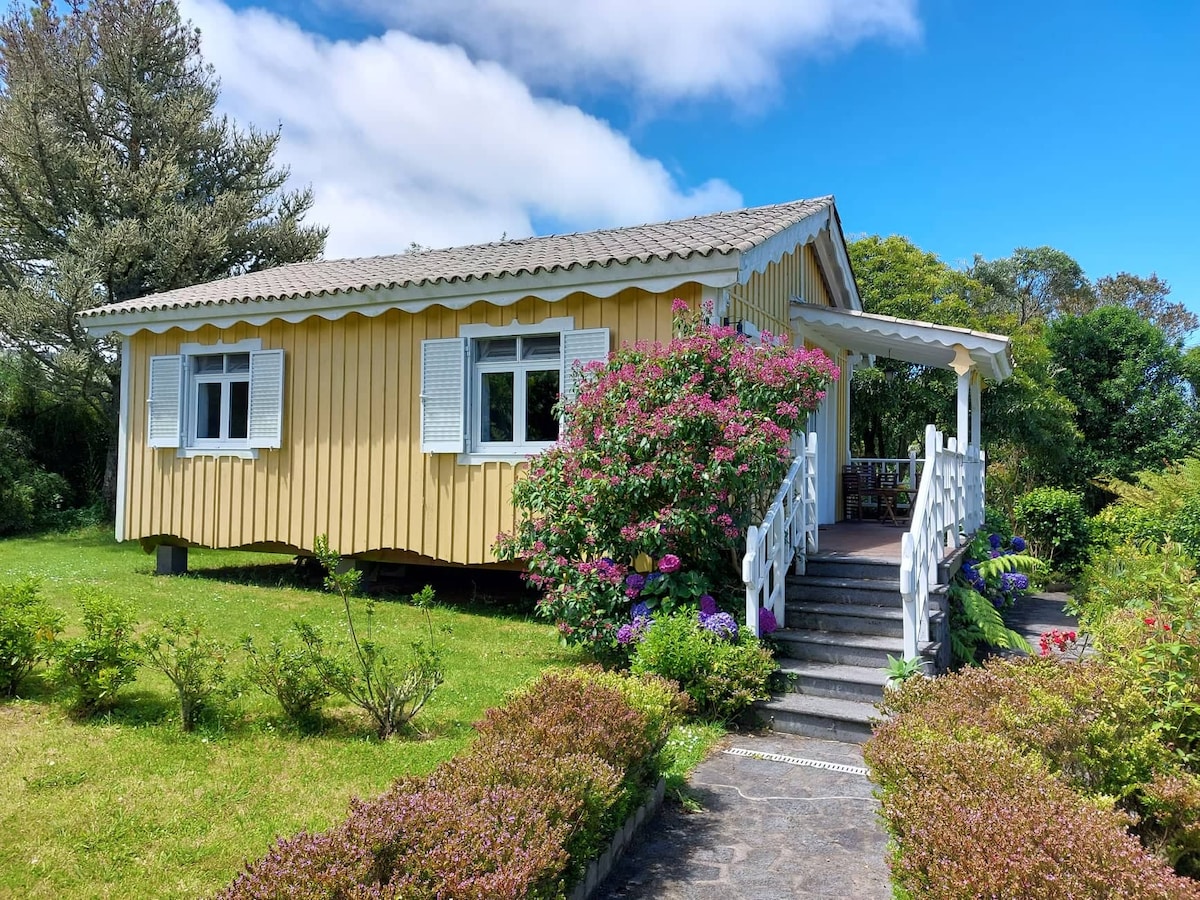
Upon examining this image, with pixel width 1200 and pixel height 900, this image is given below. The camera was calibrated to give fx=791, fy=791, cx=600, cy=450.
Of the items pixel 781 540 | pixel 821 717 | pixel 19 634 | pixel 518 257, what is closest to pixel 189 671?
pixel 19 634

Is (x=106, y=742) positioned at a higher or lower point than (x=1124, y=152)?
lower

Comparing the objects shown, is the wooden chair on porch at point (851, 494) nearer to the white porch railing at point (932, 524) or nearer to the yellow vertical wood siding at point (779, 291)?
the white porch railing at point (932, 524)

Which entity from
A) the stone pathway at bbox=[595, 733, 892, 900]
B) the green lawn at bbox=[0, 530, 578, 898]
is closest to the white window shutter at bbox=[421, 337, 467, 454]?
the green lawn at bbox=[0, 530, 578, 898]

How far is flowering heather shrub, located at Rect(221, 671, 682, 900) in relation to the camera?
2449 mm

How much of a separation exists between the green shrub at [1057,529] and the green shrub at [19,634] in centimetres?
1336

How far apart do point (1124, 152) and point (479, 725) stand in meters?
20.6

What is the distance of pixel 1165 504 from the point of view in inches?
451

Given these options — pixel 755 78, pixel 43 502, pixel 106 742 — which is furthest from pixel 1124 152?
pixel 43 502

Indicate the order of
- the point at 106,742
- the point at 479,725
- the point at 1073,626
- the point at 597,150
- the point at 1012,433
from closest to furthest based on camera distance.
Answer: the point at 479,725 < the point at 106,742 < the point at 1073,626 < the point at 1012,433 < the point at 597,150

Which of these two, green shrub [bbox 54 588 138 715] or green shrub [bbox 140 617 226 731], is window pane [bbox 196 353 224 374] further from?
green shrub [bbox 140 617 226 731]

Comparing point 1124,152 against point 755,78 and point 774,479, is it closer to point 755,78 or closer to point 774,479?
point 755,78

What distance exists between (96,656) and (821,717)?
4841 mm

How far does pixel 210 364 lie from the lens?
36.7ft

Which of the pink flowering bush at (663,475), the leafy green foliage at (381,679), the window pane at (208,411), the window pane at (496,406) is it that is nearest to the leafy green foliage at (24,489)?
the window pane at (208,411)
